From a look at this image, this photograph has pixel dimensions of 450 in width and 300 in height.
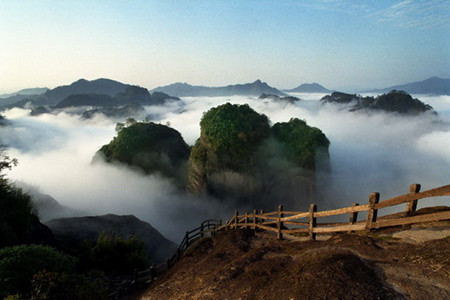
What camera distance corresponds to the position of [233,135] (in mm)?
49375

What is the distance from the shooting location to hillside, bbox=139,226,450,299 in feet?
19.2

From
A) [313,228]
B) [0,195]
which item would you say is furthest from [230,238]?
[0,195]

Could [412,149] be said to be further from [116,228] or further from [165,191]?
[116,228]

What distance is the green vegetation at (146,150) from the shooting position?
5778cm

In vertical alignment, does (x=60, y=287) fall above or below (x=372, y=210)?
below

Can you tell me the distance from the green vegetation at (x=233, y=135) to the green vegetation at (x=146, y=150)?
946cm

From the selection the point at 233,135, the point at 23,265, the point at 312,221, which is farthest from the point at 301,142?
the point at 23,265

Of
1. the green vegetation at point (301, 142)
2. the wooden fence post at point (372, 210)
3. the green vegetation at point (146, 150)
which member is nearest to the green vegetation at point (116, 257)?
the wooden fence post at point (372, 210)

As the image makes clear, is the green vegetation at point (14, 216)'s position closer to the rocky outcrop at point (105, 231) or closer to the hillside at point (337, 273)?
the rocky outcrop at point (105, 231)

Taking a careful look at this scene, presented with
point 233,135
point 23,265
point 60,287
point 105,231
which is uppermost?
point 60,287

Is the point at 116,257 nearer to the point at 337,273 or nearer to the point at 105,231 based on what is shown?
the point at 105,231

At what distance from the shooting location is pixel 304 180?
51125mm

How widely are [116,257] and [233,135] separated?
107ft

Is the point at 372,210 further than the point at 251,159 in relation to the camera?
No
